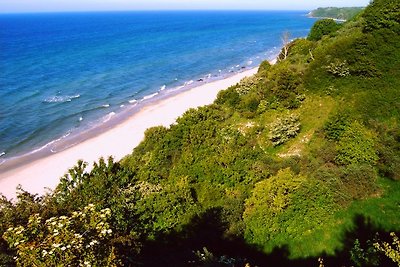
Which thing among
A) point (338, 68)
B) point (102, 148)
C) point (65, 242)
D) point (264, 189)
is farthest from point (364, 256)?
point (102, 148)

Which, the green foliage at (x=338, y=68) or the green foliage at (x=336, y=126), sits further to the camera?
the green foliage at (x=338, y=68)

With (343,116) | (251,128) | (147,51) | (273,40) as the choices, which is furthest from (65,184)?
(273,40)

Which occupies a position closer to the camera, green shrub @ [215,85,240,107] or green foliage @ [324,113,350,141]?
green foliage @ [324,113,350,141]

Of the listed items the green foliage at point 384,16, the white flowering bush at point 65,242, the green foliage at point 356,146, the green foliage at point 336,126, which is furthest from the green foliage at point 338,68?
the white flowering bush at point 65,242

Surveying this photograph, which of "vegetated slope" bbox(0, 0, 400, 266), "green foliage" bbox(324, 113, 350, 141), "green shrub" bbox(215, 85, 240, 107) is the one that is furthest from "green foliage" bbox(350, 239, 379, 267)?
"green shrub" bbox(215, 85, 240, 107)

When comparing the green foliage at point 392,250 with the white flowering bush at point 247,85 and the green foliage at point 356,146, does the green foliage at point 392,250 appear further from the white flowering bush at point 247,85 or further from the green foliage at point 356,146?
the white flowering bush at point 247,85

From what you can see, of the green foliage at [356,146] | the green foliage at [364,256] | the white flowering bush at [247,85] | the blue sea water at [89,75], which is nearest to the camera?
the green foliage at [364,256]

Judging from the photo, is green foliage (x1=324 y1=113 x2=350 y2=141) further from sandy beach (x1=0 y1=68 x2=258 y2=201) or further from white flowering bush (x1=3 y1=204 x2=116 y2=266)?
sandy beach (x1=0 y1=68 x2=258 y2=201)
